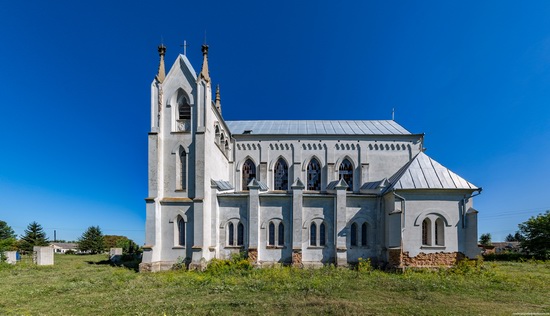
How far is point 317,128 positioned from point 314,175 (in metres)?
5.26

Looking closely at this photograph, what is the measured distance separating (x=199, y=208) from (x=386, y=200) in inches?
537

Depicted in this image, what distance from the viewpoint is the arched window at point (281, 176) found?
27047 millimetres

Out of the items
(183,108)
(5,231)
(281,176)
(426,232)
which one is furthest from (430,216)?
(5,231)

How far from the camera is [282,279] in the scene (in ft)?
49.8

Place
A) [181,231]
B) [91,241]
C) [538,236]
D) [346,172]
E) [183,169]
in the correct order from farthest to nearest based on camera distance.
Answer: [91,241], [538,236], [346,172], [183,169], [181,231]

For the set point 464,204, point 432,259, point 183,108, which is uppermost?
point 183,108

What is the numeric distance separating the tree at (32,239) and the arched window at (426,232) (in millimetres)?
50769

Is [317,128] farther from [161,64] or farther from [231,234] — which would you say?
[161,64]

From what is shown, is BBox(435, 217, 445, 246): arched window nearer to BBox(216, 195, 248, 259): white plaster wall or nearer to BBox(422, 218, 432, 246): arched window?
BBox(422, 218, 432, 246): arched window

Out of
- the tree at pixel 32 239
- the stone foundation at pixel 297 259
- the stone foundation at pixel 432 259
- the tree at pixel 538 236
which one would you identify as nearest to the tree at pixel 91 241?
the tree at pixel 32 239

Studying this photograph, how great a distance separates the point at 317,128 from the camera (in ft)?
94.8

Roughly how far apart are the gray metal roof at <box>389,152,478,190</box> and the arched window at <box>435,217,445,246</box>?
2381mm

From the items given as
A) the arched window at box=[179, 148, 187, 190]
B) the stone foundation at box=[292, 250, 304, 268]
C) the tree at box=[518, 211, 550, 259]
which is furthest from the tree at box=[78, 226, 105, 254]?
the tree at box=[518, 211, 550, 259]

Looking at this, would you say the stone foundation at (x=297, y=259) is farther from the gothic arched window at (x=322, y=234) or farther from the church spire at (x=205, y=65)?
the church spire at (x=205, y=65)
